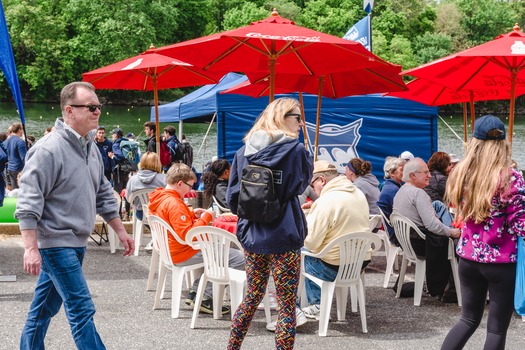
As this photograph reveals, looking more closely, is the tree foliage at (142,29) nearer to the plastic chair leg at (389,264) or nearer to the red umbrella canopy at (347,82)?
the red umbrella canopy at (347,82)

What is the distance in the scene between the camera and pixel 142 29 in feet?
210

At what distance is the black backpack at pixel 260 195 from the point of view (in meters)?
4.19

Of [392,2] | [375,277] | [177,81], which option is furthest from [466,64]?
[392,2]

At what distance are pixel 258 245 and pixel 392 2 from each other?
257 ft

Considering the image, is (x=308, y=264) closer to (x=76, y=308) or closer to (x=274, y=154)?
(x=274, y=154)

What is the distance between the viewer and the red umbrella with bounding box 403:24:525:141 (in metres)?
6.94

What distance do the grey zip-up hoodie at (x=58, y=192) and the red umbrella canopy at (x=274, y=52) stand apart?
291 centimetres

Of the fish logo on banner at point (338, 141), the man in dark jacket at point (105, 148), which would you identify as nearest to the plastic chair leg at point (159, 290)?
the man in dark jacket at point (105, 148)

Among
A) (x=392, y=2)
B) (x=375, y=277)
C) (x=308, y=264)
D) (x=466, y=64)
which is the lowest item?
(x=375, y=277)

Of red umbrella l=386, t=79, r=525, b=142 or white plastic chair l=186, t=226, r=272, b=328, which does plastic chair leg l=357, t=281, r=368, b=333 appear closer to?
white plastic chair l=186, t=226, r=272, b=328

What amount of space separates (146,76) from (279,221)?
7.31 metres

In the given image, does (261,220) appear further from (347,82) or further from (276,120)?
(347,82)

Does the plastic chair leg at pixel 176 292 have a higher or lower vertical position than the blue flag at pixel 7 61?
lower

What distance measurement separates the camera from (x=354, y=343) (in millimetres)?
5422
